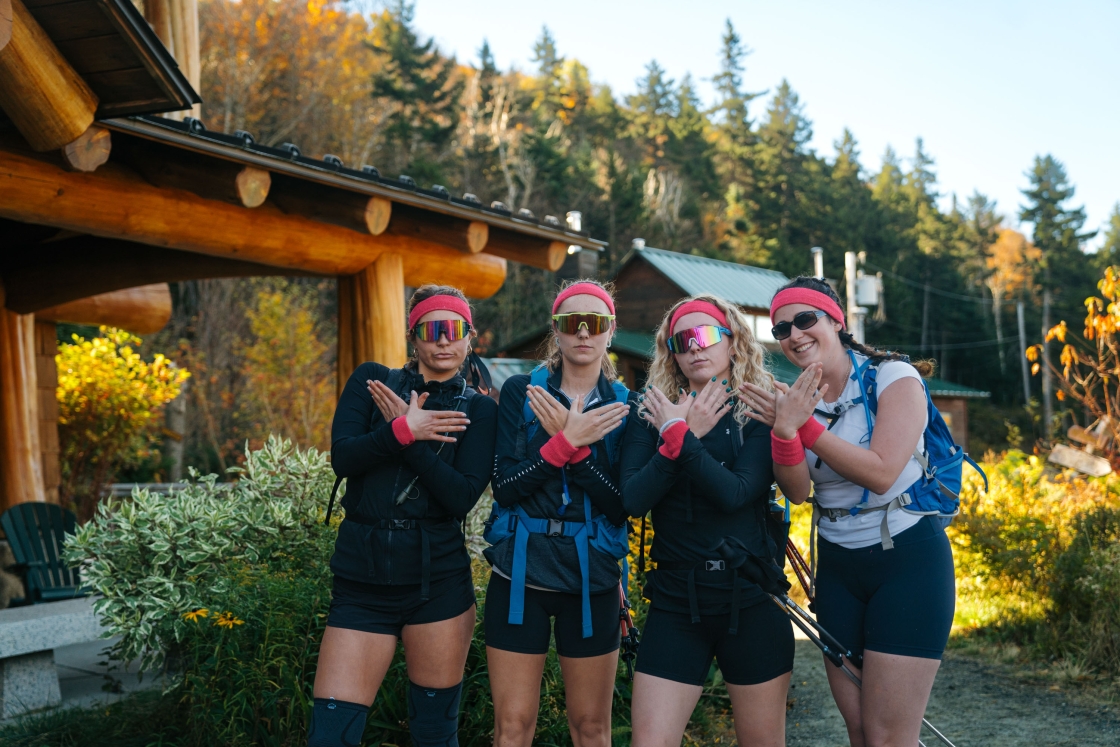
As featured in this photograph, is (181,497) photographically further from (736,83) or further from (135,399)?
(736,83)

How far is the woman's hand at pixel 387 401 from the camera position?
9.48ft

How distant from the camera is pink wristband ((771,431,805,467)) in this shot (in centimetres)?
257

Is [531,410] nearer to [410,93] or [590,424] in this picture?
[590,424]

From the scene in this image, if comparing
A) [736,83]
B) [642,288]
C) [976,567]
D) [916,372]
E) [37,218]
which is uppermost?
[736,83]

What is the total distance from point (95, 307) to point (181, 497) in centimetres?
448

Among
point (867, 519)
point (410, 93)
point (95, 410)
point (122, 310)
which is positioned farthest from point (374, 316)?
point (410, 93)

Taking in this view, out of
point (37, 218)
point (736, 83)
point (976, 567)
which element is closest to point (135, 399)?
point (37, 218)

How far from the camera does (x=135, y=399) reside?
1137 cm

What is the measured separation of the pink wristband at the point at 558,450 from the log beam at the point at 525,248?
4591 mm

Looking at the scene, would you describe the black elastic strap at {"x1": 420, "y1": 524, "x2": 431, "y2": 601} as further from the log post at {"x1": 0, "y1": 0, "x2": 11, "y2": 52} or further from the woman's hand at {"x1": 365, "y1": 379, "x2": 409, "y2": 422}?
the log post at {"x1": 0, "y1": 0, "x2": 11, "y2": 52}

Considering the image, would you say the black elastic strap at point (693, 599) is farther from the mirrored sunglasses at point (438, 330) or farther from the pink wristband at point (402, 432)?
the mirrored sunglasses at point (438, 330)

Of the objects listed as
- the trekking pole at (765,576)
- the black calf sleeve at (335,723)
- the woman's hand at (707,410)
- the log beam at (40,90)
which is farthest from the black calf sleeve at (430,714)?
the log beam at (40,90)

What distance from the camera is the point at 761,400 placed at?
8.52 feet

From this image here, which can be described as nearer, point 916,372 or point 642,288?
point 916,372
